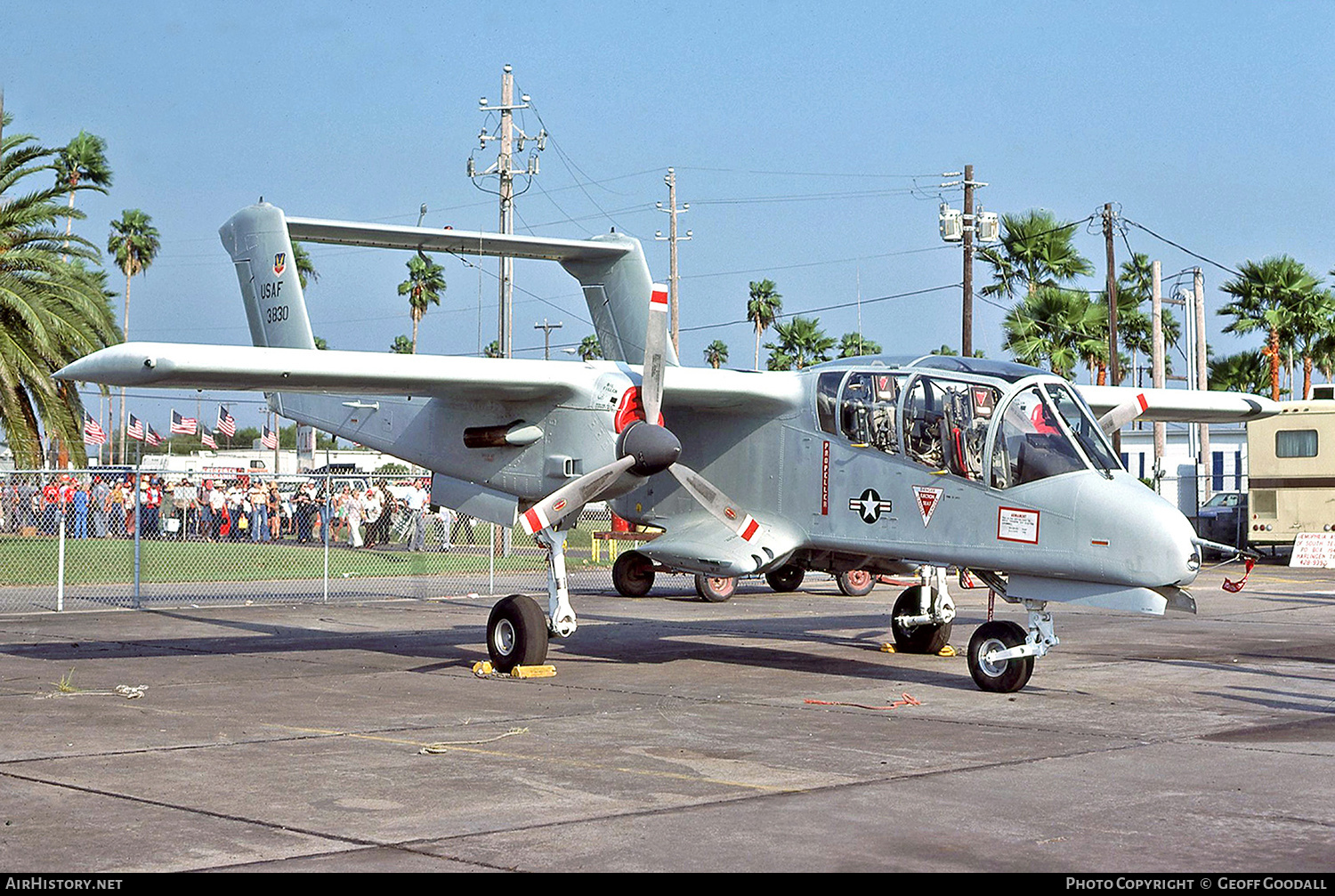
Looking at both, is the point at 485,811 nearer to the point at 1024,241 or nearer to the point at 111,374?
the point at 111,374

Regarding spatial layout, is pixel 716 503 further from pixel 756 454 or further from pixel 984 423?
pixel 984 423

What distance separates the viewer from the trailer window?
1275 inches

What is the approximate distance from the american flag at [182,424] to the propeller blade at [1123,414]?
35478mm

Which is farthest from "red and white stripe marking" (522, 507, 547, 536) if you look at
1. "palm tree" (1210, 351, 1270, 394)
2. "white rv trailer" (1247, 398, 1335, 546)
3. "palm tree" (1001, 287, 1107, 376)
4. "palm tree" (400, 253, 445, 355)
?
"palm tree" (400, 253, 445, 355)

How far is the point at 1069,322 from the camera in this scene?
42281 millimetres

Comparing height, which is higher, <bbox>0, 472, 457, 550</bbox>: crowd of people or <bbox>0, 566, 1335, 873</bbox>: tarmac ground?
<bbox>0, 472, 457, 550</bbox>: crowd of people

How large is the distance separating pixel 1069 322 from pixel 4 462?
39735 mm

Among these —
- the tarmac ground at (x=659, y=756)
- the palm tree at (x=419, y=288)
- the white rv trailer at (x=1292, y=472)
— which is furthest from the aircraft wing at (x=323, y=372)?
the palm tree at (x=419, y=288)

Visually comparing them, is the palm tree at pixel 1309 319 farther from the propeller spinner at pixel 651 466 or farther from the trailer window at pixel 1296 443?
the propeller spinner at pixel 651 466

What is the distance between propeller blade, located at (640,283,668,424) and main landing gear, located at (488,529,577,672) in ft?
5.40

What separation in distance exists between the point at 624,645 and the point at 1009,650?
593cm

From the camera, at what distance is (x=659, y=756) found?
9.39m

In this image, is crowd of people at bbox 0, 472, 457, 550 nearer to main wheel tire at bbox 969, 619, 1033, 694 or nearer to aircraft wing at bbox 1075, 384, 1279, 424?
aircraft wing at bbox 1075, 384, 1279, 424

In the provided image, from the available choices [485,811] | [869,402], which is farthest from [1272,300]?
[485,811]
